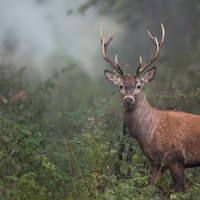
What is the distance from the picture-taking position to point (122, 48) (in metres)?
10.7

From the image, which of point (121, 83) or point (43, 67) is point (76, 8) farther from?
point (121, 83)

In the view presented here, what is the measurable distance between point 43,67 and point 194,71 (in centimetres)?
457

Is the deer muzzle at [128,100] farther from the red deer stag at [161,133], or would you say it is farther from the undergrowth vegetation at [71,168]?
the undergrowth vegetation at [71,168]

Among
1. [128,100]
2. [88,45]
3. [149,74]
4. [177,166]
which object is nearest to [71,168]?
[128,100]

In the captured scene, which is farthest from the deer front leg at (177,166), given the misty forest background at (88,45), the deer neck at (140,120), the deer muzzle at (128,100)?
the misty forest background at (88,45)

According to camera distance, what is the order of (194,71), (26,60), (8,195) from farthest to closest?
(26,60)
(194,71)
(8,195)

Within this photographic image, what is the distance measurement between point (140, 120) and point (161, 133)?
1.18ft

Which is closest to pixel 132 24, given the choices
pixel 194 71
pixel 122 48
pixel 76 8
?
pixel 122 48

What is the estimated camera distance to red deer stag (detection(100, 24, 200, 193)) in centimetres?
437

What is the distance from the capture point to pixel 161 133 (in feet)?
14.8

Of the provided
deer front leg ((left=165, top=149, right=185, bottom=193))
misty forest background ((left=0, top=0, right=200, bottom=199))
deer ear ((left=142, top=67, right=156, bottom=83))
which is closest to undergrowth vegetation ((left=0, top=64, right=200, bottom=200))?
deer front leg ((left=165, top=149, right=185, bottom=193))

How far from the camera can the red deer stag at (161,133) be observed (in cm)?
437

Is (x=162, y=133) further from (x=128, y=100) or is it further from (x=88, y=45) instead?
(x=88, y=45)

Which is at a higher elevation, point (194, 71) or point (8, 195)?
point (194, 71)
